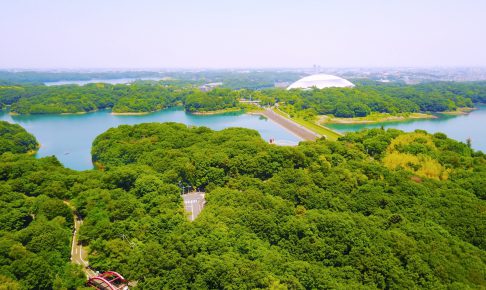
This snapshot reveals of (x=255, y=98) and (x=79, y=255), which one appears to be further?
(x=255, y=98)

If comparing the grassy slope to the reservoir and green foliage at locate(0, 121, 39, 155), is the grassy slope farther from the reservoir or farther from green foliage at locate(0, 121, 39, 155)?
green foliage at locate(0, 121, 39, 155)

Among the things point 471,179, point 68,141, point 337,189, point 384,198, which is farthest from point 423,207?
point 68,141

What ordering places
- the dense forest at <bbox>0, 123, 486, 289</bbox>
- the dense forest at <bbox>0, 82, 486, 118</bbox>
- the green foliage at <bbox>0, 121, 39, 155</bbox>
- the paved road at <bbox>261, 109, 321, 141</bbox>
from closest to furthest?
the dense forest at <bbox>0, 123, 486, 289</bbox> → the green foliage at <bbox>0, 121, 39, 155</bbox> → the paved road at <bbox>261, 109, 321, 141</bbox> → the dense forest at <bbox>0, 82, 486, 118</bbox>

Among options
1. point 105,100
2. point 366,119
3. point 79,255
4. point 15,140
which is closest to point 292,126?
point 366,119

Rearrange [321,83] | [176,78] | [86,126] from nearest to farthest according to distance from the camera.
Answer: [86,126]
[321,83]
[176,78]

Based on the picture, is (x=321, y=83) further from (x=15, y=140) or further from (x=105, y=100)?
(x=15, y=140)

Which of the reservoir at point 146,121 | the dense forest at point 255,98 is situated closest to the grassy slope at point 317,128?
the dense forest at point 255,98

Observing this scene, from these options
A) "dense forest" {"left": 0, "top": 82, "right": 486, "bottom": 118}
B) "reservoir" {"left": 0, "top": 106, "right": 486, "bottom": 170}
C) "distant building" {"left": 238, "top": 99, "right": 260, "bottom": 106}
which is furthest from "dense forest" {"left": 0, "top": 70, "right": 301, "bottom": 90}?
"reservoir" {"left": 0, "top": 106, "right": 486, "bottom": 170}
